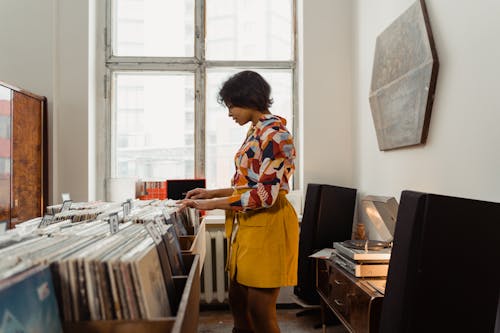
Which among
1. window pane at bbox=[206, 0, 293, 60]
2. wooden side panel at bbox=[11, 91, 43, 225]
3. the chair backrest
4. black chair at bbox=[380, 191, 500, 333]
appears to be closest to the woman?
black chair at bbox=[380, 191, 500, 333]

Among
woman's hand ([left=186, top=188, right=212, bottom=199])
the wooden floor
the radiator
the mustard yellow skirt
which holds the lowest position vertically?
the wooden floor

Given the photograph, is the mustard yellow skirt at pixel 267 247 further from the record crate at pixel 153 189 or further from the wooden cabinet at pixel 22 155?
the record crate at pixel 153 189

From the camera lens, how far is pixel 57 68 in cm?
288

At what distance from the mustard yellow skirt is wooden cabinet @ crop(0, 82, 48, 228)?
154 centimetres

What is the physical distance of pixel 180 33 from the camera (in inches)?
130

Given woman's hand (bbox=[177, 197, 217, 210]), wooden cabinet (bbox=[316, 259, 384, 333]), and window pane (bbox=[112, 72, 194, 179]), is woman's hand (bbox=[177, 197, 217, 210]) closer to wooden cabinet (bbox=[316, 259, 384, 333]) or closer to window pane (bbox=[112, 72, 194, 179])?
wooden cabinet (bbox=[316, 259, 384, 333])

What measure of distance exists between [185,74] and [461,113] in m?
2.35

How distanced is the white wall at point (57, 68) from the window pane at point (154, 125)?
0.40m

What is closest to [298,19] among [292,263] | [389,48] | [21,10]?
[389,48]

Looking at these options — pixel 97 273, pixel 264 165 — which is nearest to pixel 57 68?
pixel 264 165

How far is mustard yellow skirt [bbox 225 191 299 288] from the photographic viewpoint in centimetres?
142

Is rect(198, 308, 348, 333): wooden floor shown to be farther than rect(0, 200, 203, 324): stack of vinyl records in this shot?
Yes

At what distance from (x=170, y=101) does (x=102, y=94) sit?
567mm

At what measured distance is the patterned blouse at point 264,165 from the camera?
136 centimetres
